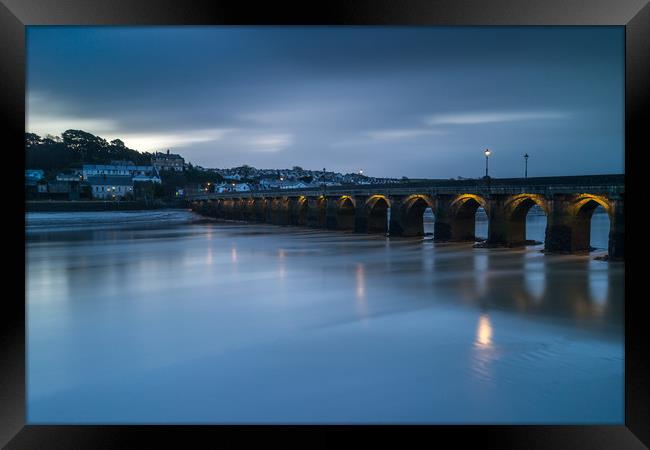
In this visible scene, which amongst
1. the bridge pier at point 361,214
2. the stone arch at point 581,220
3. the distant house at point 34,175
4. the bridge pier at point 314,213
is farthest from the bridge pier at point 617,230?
the distant house at point 34,175

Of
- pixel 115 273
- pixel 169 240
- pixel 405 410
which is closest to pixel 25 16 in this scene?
pixel 405 410

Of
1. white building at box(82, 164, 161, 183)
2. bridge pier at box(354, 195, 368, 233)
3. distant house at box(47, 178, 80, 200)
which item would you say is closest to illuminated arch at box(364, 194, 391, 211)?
bridge pier at box(354, 195, 368, 233)

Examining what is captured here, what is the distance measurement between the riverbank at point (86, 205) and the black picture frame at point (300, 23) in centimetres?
6950

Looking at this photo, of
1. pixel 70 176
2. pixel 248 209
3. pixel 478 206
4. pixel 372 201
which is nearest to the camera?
pixel 478 206

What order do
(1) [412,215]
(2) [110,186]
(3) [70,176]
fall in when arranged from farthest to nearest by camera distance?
(2) [110,186]
(3) [70,176]
(1) [412,215]

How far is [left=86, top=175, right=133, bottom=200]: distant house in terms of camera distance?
7856cm

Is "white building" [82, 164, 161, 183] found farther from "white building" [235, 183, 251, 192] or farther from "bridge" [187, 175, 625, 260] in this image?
"bridge" [187, 175, 625, 260]

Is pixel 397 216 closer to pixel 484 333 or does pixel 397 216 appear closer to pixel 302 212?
pixel 302 212

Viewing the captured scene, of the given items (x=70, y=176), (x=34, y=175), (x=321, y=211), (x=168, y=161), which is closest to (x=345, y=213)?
(x=321, y=211)

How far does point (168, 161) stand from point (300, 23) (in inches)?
4580

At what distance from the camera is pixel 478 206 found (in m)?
31.3

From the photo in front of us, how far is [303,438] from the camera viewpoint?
5.09m

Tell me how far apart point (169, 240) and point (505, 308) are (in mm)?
28699

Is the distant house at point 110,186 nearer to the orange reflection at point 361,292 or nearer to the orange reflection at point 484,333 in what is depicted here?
the orange reflection at point 361,292
